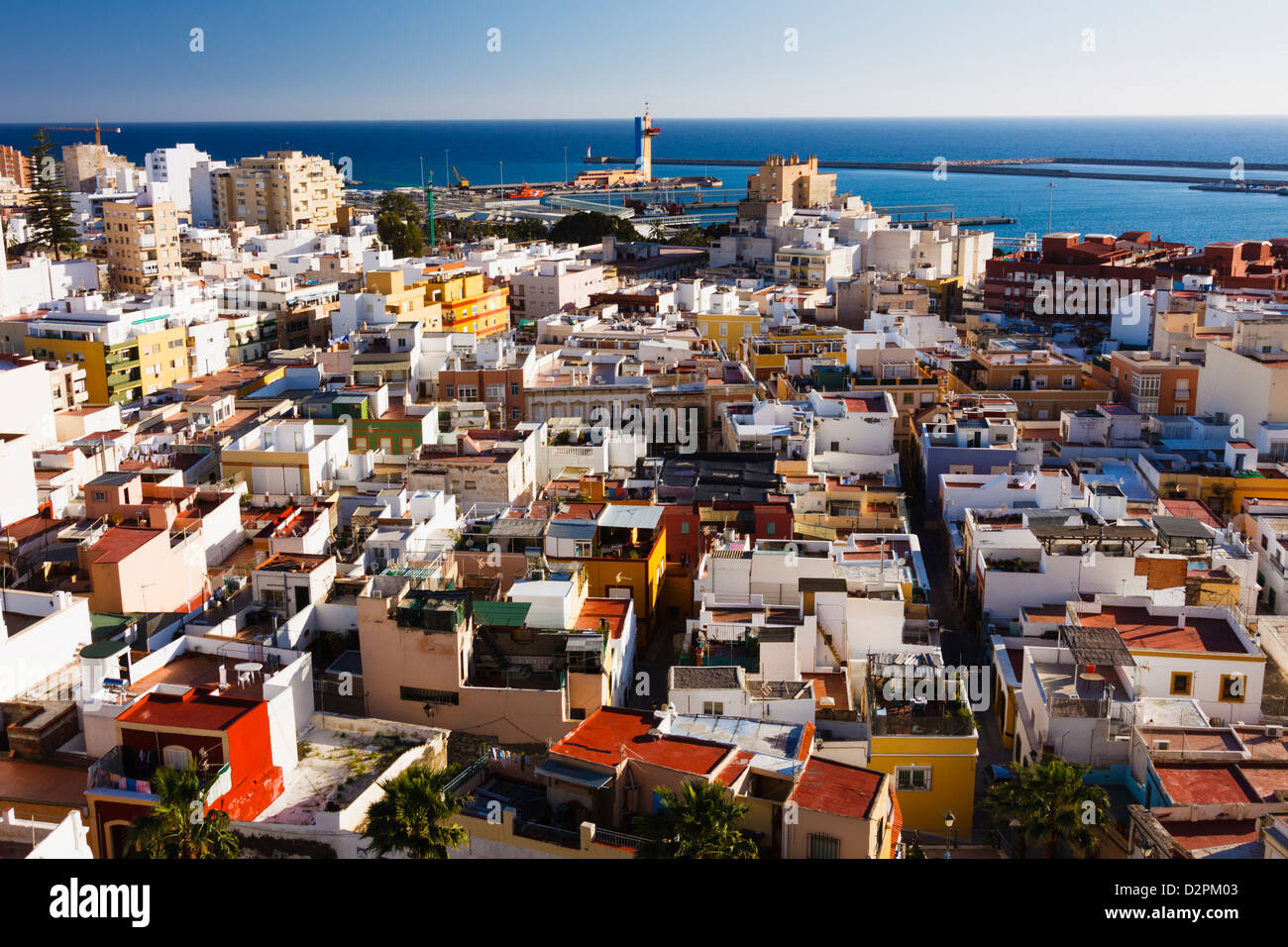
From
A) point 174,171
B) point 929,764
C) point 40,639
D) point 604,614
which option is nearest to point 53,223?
point 174,171

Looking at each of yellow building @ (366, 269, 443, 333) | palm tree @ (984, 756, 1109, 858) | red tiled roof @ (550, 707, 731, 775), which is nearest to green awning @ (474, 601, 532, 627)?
red tiled roof @ (550, 707, 731, 775)

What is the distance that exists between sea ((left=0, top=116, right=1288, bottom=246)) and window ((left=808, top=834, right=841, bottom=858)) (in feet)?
139

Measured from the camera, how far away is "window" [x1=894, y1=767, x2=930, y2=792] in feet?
29.1

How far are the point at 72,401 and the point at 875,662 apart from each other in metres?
17.9

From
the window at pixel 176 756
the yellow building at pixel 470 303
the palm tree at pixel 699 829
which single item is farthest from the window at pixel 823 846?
the yellow building at pixel 470 303

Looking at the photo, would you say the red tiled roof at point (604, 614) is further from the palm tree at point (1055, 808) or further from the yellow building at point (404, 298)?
the yellow building at point (404, 298)

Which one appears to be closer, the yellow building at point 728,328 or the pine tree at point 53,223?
the yellow building at point 728,328

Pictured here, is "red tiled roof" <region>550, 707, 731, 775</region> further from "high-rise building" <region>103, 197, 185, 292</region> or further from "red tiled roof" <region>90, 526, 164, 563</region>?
"high-rise building" <region>103, 197, 185, 292</region>

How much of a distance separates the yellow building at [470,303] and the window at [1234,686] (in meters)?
19.6

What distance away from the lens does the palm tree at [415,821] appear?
692 cm
